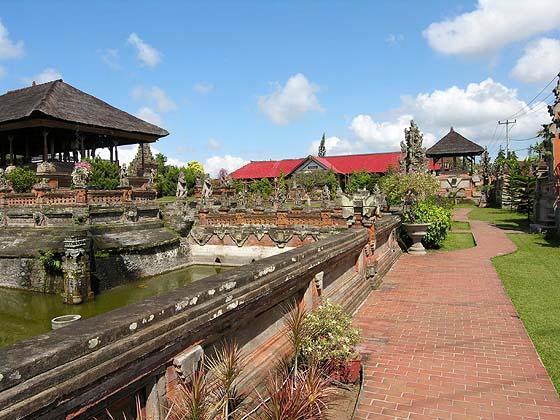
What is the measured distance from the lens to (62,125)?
87.1ft

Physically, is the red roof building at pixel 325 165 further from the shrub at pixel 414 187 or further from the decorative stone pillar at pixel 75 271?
the decorative stone pillar at pixel 75 271

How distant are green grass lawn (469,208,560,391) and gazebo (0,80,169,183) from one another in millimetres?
24864

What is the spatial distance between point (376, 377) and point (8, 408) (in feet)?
15.5

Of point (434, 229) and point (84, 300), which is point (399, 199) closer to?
point (434, 229)

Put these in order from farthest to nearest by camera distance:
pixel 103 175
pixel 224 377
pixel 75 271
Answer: pixel 103 175, pixel 75 271, pixel 224 377

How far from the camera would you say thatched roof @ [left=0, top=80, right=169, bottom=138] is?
25781 mm

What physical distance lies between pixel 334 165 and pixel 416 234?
4286 centimetres

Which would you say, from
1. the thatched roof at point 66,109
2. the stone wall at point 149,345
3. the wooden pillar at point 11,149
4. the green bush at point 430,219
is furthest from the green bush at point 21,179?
the stone wall at point 149,345

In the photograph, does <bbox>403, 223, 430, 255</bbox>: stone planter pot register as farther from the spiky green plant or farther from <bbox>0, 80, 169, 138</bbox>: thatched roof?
<bbox>0, 80, 169, 138</bbox>: thatched roof

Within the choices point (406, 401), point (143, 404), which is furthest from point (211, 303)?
point (406, 401)

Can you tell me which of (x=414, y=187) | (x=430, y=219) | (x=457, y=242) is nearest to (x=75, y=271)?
(x=430, y=219)

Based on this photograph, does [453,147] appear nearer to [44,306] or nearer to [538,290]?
[538,290]

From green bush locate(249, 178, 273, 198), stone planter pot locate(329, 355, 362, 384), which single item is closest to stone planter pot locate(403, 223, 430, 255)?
stone planter pot locate(329, 355, 362, 384)

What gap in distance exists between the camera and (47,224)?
63.0 feet
